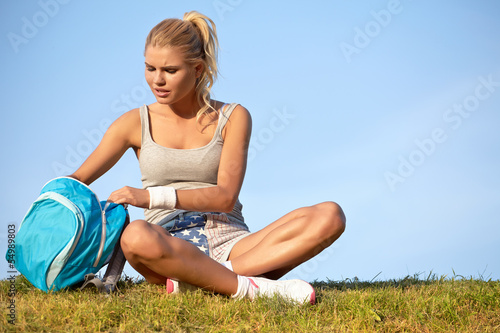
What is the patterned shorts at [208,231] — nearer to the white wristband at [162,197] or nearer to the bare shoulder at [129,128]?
the white wristband at [162,197]

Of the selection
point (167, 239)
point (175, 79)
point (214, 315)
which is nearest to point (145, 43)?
point (175, 79)

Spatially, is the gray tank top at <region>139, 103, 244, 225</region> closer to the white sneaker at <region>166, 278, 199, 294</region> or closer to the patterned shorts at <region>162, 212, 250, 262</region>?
the patterned shorts at <region>162, 212, 250, 262</region>

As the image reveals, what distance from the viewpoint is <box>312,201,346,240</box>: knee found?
402 centimetres

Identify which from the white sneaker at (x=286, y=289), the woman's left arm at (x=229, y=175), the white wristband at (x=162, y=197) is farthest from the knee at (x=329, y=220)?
the white wristband at (x=162, y=197)

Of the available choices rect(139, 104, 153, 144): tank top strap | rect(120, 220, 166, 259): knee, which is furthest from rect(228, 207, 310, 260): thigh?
rect(139, 104, 153, 144): tank top strap

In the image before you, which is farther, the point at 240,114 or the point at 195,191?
the point at 240,114

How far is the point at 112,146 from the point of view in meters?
4.57

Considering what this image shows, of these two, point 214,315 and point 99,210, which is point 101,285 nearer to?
point 99,210

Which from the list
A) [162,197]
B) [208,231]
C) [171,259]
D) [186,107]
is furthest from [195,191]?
[186,107]

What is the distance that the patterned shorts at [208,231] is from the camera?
4.27m

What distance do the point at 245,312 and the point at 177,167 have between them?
4.53 ft

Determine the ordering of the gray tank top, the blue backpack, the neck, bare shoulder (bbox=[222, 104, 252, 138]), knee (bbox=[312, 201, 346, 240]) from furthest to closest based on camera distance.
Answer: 1. the neck
2. bare shoulder (bbox=[222, 104, 252, 138])
3. the gray tank top
4. knee (bbox=[312, 201, 346, 240])
5. the blue backpack

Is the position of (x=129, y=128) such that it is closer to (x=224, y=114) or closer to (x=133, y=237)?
(x=224, y=114)

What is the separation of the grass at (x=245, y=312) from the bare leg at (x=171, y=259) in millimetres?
110
